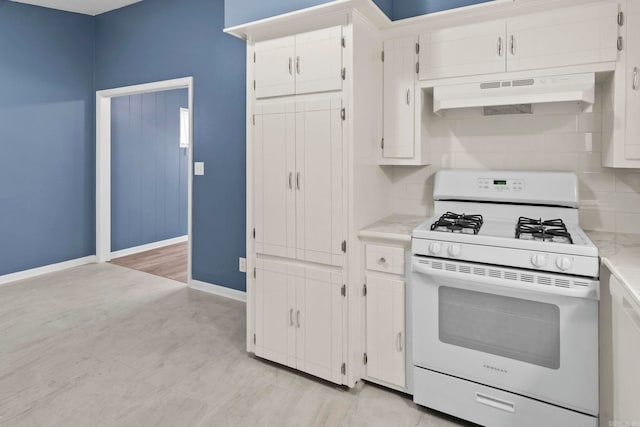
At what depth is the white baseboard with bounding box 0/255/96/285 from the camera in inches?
163

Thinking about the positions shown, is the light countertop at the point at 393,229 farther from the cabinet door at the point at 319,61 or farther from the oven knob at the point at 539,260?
the cabinet door at the point at 319,61

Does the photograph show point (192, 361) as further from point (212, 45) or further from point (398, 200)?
point (212, 45)

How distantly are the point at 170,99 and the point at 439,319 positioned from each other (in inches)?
200

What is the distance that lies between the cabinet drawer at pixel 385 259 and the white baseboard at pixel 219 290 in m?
1.83

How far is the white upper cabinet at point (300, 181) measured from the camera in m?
2.22

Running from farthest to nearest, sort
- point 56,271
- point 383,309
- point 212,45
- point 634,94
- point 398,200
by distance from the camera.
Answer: point 56,271
point 212,45
point 398,200
point 383,309
point 634,94

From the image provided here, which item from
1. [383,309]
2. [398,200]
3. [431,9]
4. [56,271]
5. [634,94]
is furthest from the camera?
[56,271]

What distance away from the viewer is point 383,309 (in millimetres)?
2225

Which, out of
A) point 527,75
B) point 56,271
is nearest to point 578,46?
point 527,75

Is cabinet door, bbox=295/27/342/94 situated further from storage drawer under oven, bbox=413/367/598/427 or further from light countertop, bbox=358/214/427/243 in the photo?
storage drawer under oven, bbox=413/367/598/427

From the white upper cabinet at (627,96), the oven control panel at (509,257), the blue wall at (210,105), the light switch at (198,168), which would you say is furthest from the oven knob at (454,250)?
the light switch at (198,168)

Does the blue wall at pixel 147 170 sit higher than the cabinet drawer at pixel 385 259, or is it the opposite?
the blue wall at pixel 147 170

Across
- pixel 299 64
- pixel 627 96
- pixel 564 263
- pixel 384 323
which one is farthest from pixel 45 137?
pixel 627 96

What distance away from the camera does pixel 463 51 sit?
2223 mm
